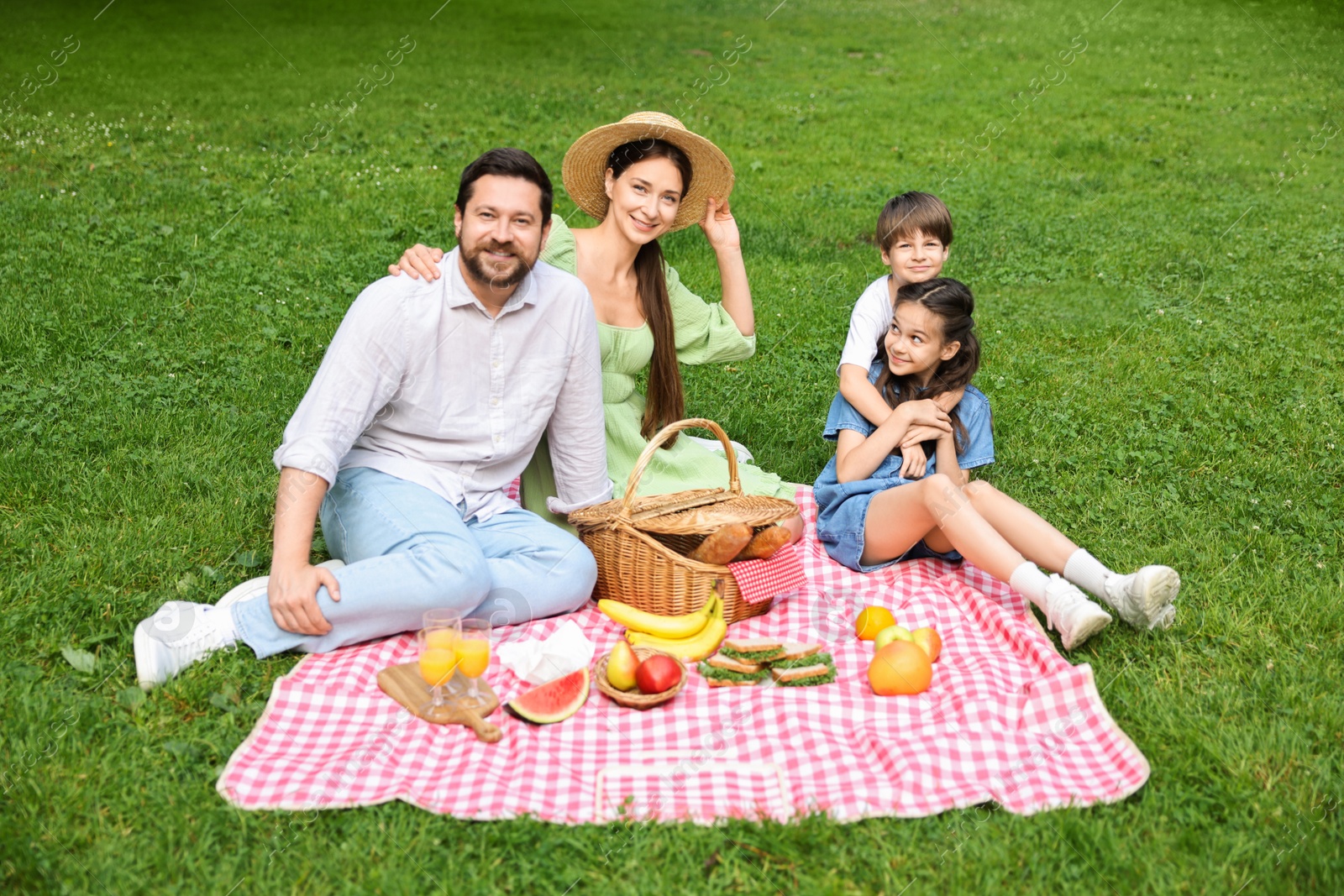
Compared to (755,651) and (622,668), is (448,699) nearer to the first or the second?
(622,668)

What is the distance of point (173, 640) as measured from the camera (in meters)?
3.39

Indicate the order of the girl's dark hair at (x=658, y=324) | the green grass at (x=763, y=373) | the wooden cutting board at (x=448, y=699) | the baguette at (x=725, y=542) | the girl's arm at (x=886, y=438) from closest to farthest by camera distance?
→ 1. the green grass at (x=763, y=373)
2. the wooden cutting board at (x=448, y=699)
3. the baguette at (x=725, y=542)
4. the girl's arm at (x=886, y=438)
5. the girl's dark hair at (x=658, y=324)

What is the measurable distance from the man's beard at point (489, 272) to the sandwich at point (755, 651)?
1.39 m

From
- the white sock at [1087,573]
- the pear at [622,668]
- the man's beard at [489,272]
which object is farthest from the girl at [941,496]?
the man's beard at [489,272]

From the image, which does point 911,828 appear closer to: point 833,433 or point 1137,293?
point 833,433

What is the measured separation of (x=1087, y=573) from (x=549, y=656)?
5.91ft

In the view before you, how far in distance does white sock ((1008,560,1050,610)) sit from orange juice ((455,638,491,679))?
5.78 feet

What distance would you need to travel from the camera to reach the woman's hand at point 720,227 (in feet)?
15.2

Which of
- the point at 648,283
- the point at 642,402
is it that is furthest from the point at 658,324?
the point at 642,402

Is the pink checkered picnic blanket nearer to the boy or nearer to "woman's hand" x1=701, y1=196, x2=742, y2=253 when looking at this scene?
the boy

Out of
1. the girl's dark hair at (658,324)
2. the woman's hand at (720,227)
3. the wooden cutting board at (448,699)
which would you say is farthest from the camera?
the woman's hand at (720,227)

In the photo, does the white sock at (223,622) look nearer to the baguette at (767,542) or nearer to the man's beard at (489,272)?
the man's beard at (489,272)

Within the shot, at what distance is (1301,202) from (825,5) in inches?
531

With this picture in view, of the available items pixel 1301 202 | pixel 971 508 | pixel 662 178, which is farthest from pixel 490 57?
pixel 971 508
